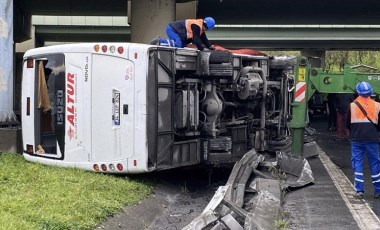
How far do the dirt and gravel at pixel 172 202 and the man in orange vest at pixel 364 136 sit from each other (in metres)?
2.15

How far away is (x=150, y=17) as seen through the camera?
67.1ft

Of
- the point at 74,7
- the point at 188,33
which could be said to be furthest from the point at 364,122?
the point at 74,7

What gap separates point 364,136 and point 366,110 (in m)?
0.40

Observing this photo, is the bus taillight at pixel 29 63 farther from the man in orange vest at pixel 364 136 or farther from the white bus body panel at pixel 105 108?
the man in orange vest at pixel 364 136

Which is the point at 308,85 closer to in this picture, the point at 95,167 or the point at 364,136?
the point at 364,136

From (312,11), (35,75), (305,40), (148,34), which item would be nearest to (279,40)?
(305,40)

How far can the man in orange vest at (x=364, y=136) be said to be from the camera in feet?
24.7

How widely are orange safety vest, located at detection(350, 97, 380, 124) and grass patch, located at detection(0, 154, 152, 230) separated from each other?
308 centimetres

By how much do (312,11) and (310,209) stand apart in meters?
22.2

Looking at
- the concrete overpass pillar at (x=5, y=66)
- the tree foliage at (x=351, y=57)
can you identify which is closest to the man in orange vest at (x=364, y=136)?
the concrete overpass pillar at (x=5, y=66)

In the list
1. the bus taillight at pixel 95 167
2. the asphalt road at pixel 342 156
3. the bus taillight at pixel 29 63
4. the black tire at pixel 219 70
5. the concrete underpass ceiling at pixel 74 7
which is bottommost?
the asphalt road at pixel 342 156

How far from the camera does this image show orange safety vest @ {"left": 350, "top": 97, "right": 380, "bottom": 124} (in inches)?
304

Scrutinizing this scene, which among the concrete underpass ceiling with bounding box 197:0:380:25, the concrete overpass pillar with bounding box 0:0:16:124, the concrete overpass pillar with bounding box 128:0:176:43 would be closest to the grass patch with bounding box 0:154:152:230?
the concrete overpass pillar with bounding box 0:0:16:124

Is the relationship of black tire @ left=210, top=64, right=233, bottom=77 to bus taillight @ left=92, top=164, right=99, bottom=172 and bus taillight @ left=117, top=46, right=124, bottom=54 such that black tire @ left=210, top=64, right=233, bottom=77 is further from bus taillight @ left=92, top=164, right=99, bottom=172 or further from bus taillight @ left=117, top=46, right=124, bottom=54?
bus taillight @ left=92, top=164, right=99, bottom=172
